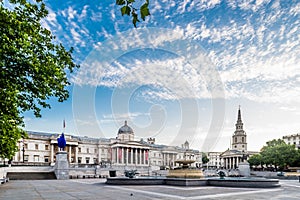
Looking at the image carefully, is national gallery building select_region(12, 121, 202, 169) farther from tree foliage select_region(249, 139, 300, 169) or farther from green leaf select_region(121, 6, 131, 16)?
green leaf select_region(121, 6, 131, 16)

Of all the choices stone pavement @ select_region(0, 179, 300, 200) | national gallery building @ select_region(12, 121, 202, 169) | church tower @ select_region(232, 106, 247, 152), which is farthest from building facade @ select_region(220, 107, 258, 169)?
stone pavement @ select_region(0, 179, 300, 200)

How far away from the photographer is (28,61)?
37.1 feet

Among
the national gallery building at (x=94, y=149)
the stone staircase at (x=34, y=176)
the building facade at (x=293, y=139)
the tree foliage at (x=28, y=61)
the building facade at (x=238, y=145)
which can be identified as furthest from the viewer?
the building facade at (x=238, y=145)

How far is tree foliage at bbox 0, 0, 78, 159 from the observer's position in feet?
34.9

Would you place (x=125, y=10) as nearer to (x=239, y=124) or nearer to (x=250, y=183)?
(x=250, y=183)

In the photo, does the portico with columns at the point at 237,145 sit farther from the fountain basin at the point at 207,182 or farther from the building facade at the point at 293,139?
the fountain basin at the point at 207,182

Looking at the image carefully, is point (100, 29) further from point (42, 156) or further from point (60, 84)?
point (42, 156)

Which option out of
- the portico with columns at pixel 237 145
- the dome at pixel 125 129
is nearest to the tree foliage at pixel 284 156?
the dome at pixel 125 129

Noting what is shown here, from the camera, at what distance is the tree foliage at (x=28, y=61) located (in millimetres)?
10641

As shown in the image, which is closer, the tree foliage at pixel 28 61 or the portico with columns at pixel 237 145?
the tree foliage at pixel 28 61

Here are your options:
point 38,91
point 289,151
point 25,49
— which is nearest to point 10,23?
point 25,49

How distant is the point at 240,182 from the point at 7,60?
858 inches

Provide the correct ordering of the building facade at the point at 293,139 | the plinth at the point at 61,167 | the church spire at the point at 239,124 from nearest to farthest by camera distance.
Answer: the plinth at the point at 61,167 < the building facade at the point at 293,139 < the church spire at the point at 239,124

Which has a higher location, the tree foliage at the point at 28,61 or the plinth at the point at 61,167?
the tree foliage at the point at 28,61
